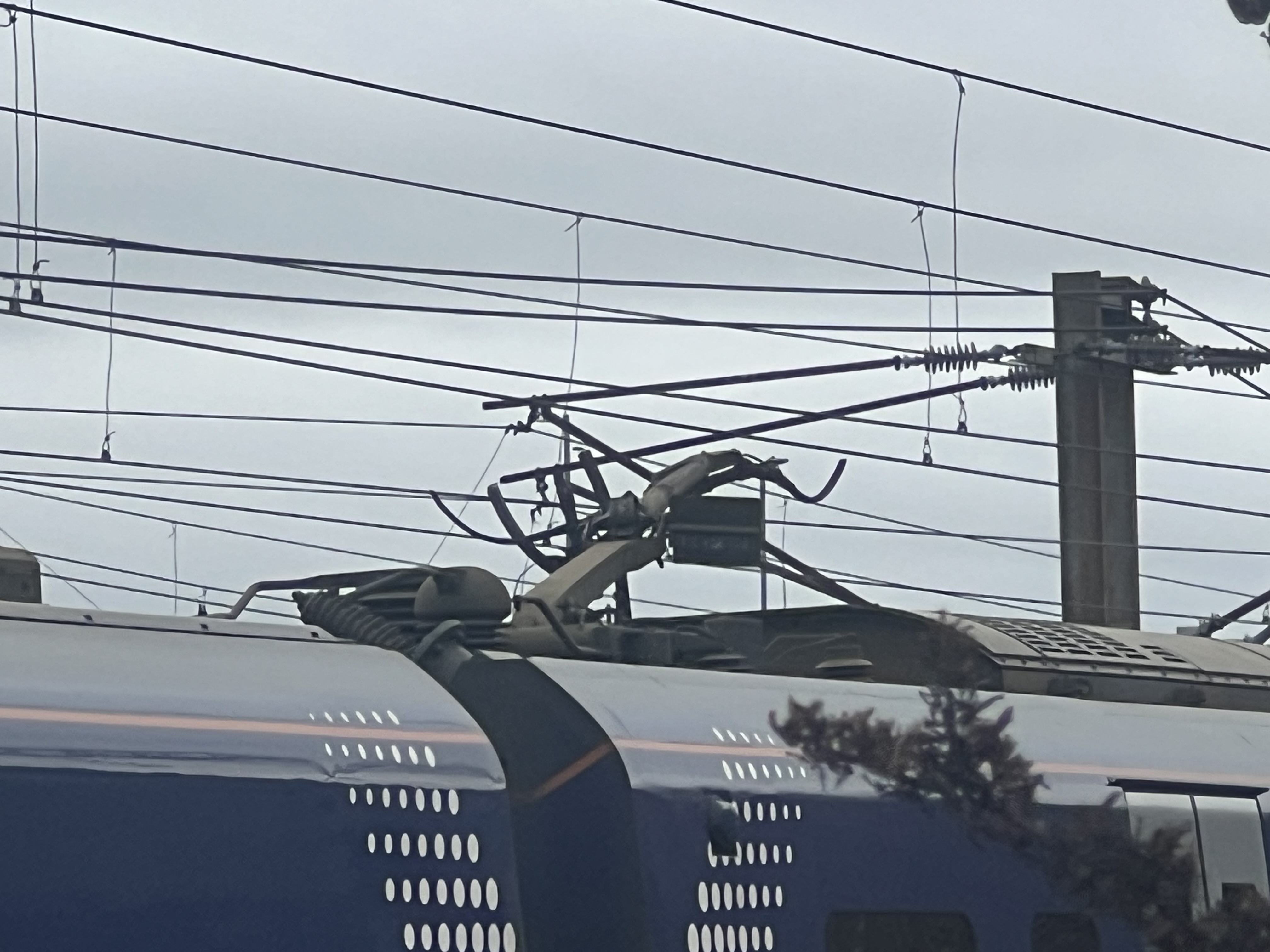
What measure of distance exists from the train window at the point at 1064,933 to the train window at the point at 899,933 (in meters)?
0.33

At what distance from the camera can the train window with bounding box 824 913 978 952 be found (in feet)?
23.0

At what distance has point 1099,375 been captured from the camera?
16.9 m

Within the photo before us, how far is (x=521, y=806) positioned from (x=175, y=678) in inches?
53.7

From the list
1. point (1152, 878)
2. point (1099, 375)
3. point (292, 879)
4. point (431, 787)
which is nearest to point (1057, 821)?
point (1152, 878)

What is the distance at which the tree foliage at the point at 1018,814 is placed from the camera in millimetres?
7363

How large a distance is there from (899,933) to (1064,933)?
0.82 metres

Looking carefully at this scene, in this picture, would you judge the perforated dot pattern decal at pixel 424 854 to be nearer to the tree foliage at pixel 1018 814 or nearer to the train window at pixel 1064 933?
the tree foliage at pixel 1018 814

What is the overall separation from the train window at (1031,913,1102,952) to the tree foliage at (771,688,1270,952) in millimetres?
64

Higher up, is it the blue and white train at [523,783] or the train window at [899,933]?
the blue and white train at [523,783]

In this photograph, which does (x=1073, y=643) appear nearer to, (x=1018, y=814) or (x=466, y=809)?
(x=1018, y=814)

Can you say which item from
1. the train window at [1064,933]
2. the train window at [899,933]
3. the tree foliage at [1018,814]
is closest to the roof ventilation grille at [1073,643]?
the tree foliage at [1018,814]

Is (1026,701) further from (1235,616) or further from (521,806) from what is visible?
(1235,616)

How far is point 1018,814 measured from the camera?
7.62 metres

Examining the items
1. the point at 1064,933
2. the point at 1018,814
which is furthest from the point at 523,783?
the point at 1064,933
